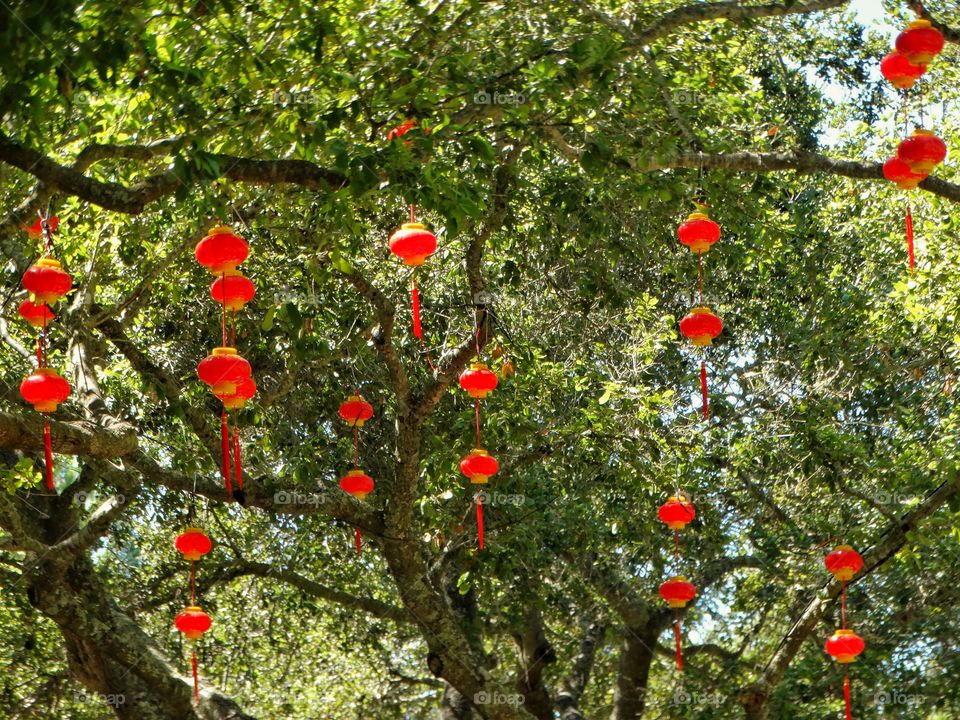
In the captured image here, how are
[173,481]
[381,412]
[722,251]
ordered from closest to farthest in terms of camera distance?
[173,481] < [722,251] < [381,412]

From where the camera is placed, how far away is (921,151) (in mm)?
4840

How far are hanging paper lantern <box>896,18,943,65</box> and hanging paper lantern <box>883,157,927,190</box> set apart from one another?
39 centimetres

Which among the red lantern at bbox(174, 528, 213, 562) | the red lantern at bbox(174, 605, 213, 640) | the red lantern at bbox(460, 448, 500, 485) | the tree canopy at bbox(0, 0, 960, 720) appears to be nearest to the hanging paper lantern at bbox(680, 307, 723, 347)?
the tree canopy at bbox(0, 0, 960, 720)

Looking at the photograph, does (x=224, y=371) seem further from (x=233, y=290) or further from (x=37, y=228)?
(x=37, y=228)

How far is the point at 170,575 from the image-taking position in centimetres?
861

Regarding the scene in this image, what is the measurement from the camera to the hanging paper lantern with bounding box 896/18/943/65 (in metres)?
4.61

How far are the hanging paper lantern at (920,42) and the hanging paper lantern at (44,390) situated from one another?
326 cm

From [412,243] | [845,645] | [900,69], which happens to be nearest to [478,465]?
[412,243]

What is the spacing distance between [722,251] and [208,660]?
478 cm

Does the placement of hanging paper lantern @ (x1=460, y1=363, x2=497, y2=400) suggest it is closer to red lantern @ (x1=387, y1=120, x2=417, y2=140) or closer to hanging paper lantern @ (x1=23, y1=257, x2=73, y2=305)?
red lantern @ (x1=387, y1=120, x2=417, y2=140)

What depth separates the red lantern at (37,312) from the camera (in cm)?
519

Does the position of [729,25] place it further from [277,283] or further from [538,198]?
[277,283]

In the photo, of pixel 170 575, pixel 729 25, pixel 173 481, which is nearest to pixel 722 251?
pixel 729 25

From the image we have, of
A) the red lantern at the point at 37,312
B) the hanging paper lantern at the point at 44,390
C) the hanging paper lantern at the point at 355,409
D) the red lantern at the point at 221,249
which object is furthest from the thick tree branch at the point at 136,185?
the hanging paper lantern at the point at 355,409
